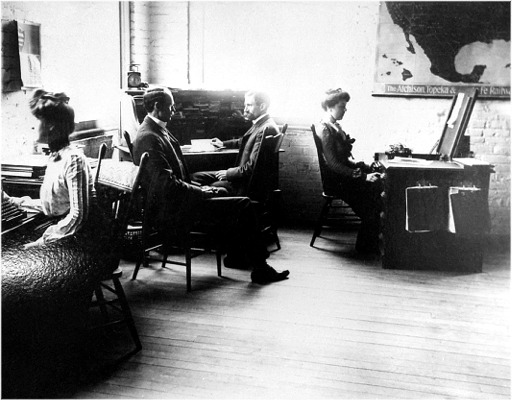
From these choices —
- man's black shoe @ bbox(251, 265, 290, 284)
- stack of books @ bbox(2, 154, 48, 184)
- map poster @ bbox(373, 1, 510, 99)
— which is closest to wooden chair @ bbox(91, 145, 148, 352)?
stack of books @ bbox(2, 154, 48, 184)

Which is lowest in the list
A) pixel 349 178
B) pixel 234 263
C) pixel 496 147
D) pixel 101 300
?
pixel 234 263

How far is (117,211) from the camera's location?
306 centimetres

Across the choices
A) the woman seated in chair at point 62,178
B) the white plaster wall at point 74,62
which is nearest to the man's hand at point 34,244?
the woman seated in chair at point 62,178

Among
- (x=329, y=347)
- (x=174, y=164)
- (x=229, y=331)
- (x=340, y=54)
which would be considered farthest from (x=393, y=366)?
(x=340, y=54)

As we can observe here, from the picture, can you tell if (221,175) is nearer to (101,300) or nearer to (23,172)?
(23,172)

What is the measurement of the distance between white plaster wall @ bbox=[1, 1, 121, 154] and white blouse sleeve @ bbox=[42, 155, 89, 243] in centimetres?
174

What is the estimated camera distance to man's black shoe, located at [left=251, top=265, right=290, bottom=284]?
4289mm

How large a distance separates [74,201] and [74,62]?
9.41ft

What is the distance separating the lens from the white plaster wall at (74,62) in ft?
13.6

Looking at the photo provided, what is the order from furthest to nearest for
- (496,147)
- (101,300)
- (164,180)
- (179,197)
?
(496,147)
(179,197)
(164,180)
(101,300)

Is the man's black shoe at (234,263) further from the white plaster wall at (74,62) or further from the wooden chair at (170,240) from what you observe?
the white plaster wall at (74,62)

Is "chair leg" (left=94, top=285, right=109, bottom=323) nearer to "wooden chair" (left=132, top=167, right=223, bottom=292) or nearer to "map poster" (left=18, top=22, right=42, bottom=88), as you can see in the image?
"wooden chair" (left=132, top=167, right=223, bottom=292)

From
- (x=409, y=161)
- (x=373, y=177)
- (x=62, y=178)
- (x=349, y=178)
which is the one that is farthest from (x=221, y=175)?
(x=62, y=178)

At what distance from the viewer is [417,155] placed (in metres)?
4.95
